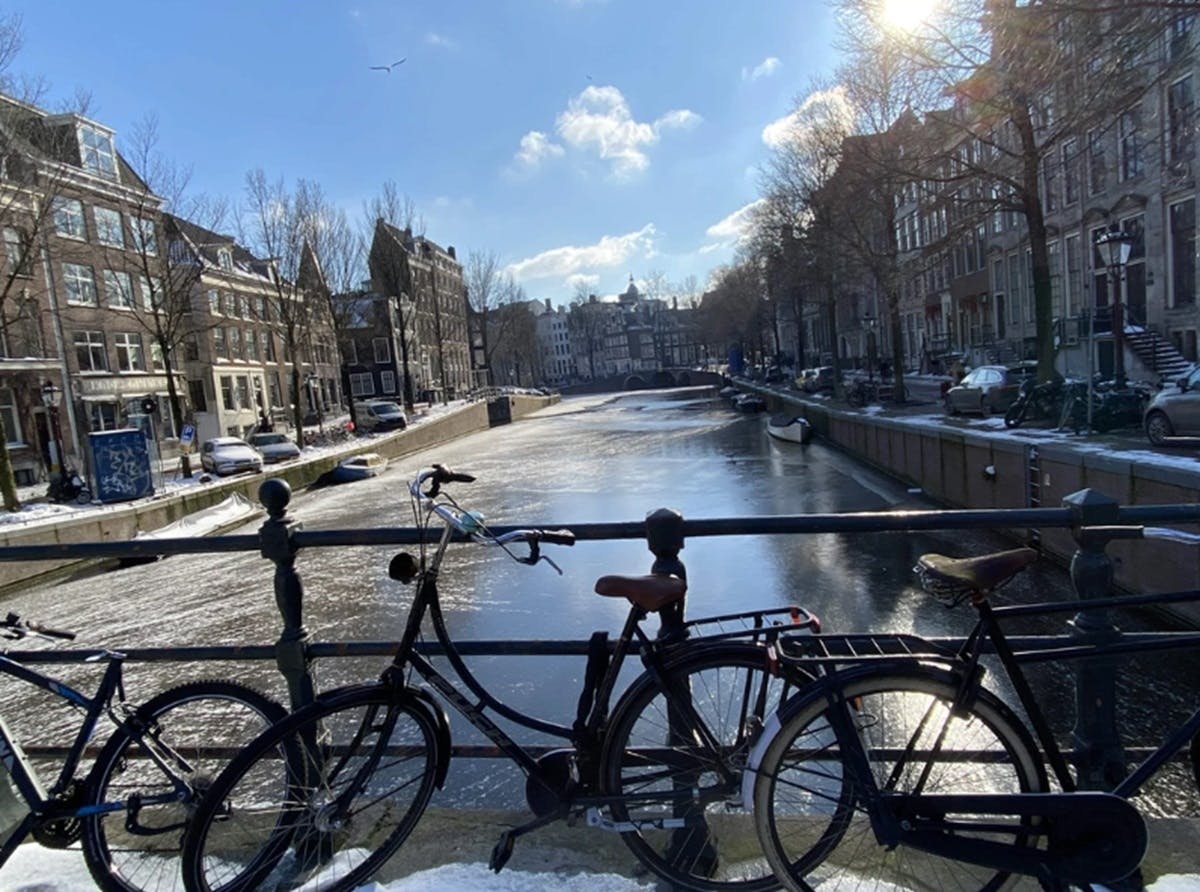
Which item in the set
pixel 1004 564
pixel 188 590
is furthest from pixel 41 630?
pixel 188 590

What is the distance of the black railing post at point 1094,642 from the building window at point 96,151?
3610 centimetres

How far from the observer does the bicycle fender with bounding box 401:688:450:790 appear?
2.35 m

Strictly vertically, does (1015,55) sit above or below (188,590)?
above

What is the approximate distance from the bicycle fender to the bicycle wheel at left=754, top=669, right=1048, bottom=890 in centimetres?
98

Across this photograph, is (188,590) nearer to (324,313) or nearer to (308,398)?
(324,313)

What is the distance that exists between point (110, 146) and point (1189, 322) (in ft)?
134

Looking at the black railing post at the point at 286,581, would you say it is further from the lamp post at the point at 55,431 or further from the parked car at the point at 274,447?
the parked car at the point at 274,447

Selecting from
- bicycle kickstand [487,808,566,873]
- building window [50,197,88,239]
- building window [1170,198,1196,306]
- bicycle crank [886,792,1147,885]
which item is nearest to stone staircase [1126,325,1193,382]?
building window [1170,198,1196,306]

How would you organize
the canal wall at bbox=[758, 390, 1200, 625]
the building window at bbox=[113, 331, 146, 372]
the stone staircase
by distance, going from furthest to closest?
the building window at bbox=[113, 331, 146, 372]
the stone staircase
the canal wall at bbox=[758, 390, 1200, 625]

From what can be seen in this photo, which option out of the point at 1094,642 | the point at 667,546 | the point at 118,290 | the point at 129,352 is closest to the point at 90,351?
the point at 129,352

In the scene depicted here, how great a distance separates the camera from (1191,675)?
28.0 ft

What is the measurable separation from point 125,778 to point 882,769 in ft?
7.78

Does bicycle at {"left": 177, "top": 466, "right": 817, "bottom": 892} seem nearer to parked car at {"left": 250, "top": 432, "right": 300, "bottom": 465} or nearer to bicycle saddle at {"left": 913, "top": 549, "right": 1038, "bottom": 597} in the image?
bicycle saddle at {"left": 913, "top": 549, "right": 1038, "bottom": 597}

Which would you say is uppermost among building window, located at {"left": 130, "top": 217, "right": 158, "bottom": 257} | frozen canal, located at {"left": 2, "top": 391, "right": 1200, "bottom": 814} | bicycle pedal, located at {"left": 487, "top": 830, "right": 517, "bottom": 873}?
building window, located at {"left": 130, "top": 217, "right": 158, "bottom": 257}
